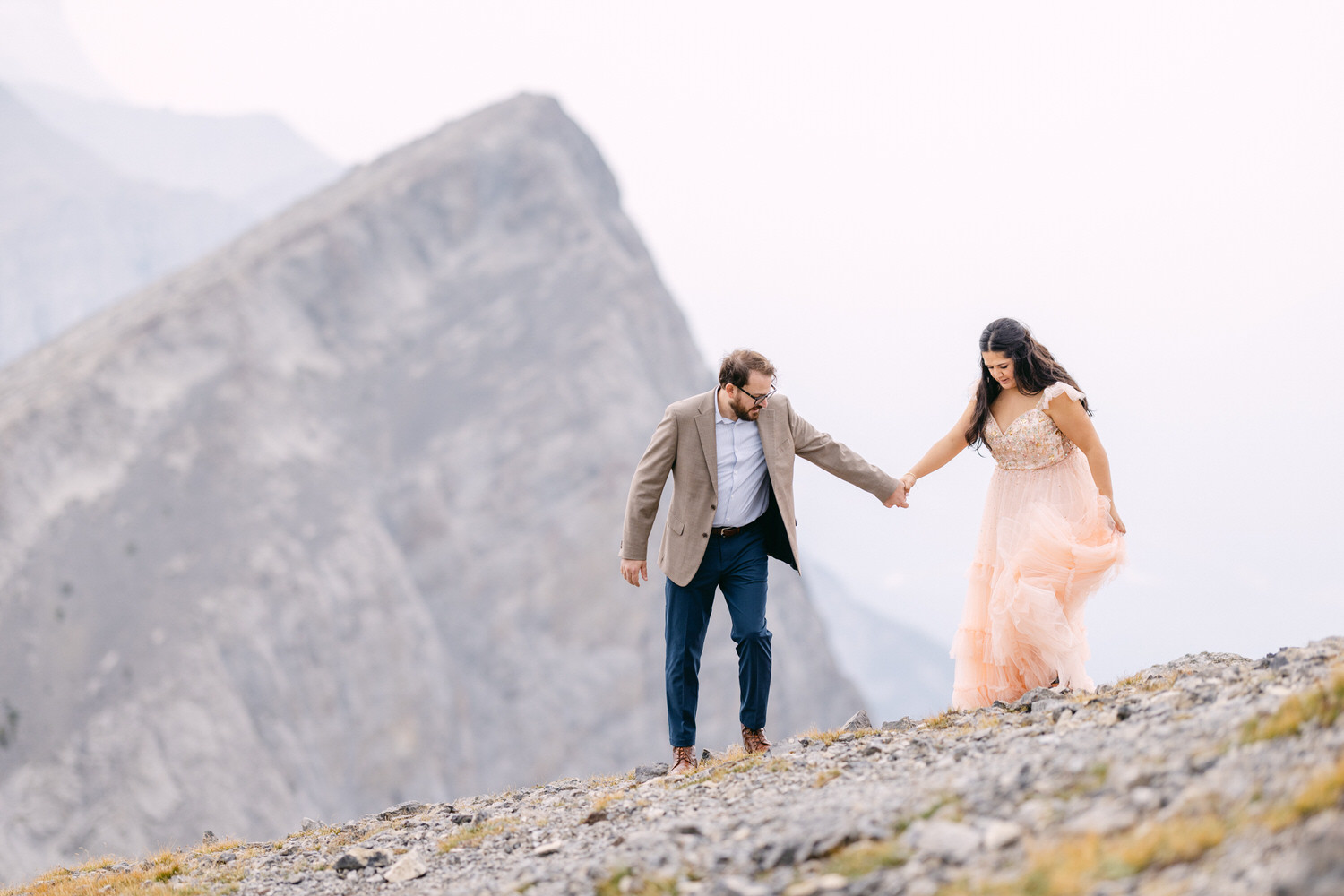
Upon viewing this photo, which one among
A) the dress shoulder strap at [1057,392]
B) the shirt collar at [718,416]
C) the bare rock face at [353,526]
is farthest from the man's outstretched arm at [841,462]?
the bare rock face at [353,526]

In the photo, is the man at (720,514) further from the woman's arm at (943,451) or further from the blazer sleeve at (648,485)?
the woman's arm at (943,451)

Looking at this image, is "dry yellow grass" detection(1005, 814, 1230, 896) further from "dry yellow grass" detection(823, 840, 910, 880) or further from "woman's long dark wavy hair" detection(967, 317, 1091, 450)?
"woman's long dark wavy hair" detection(967, 317, 1091, 450)

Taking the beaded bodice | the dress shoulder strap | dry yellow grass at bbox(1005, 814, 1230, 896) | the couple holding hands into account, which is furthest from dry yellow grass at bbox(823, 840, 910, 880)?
the dress shoulder strap

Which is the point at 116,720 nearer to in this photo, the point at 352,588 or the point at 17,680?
the point at 17,680

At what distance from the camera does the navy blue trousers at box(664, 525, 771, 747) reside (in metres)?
7.48

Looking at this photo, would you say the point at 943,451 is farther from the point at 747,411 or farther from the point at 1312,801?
the point at 1312,801

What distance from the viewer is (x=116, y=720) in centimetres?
3741

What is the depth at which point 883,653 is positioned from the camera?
560 ft

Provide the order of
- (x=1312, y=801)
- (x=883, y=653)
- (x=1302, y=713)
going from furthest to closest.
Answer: (x=883, y=653)
(x=1302, y=713)
(x=1312, y=801)

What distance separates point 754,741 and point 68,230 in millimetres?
182215

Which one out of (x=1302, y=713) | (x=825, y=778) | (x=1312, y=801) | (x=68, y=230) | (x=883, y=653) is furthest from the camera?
(x=883, y=653)

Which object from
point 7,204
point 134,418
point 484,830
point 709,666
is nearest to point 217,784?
point 134,418

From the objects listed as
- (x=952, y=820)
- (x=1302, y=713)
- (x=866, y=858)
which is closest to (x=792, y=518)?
(x=952, y=820)

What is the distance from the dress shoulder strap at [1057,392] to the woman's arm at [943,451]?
610 millimetres
